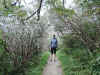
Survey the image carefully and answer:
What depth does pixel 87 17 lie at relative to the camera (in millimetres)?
7633

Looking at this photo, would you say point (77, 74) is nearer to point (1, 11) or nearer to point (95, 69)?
point (95, 69)

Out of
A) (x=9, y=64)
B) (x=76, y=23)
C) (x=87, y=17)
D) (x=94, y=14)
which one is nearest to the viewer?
(x=9, y=64)

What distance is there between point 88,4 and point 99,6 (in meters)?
0.45

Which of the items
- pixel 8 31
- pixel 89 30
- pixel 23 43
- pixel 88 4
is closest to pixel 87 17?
pixel 89 30

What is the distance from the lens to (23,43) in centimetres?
692

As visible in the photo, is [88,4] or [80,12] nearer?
[88,4]

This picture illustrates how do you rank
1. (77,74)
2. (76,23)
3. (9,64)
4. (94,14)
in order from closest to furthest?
1. (9,64)
2. (77,74)
3. (94,14)
4. (76,23)

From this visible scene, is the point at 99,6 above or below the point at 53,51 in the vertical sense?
above

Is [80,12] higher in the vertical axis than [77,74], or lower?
higher

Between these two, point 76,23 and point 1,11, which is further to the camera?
point 76,23

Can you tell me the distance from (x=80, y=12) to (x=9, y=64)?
4.89 metres

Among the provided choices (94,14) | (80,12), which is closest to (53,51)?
(80,12)

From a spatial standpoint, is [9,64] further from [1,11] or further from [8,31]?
[1,11]

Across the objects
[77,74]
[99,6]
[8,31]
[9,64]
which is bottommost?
[77,74]
